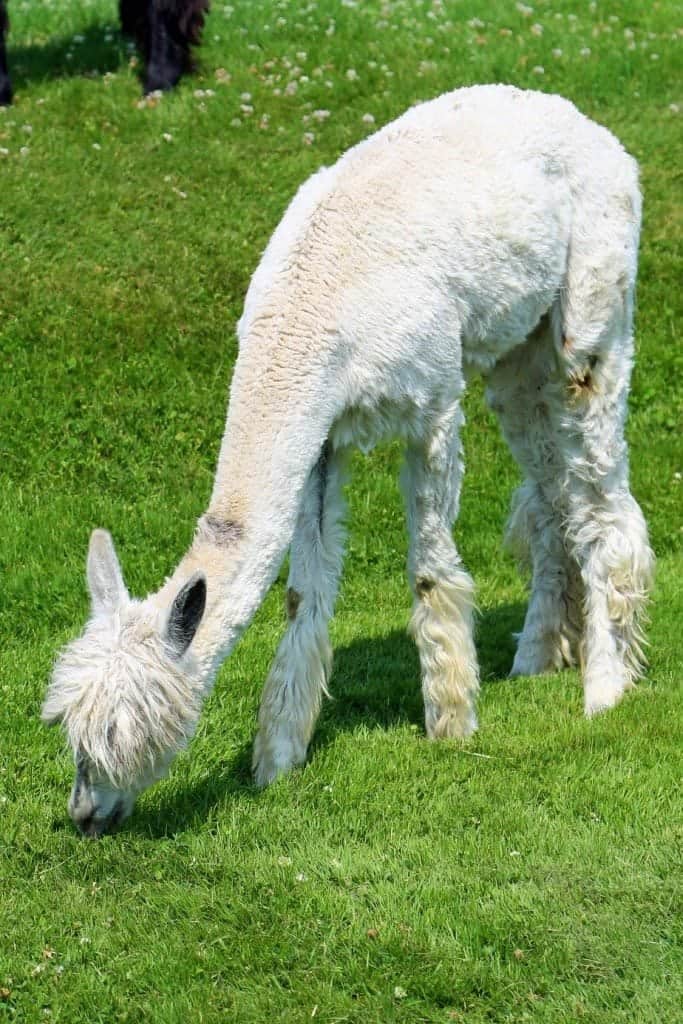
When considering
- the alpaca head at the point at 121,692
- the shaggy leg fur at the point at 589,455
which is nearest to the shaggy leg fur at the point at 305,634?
the alpaca head at the point at 121,692

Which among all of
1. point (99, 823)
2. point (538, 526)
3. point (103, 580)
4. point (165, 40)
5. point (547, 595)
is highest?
point (165, 40)

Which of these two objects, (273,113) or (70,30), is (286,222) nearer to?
(273,113)

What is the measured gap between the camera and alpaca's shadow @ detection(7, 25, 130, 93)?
13539mm

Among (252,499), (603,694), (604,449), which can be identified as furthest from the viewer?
(604,449)

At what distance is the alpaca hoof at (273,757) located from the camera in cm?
583

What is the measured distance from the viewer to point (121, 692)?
484 centimetres

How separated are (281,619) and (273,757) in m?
2.35

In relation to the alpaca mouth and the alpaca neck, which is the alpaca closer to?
the alpaca neck

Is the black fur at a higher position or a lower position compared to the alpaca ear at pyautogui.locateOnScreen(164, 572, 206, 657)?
higher

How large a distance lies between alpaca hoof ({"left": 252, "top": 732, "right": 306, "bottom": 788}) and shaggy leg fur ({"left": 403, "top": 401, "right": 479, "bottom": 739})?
66 centimetres

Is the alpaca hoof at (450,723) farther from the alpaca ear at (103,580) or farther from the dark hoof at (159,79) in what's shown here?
the dark hoof at (159,79)

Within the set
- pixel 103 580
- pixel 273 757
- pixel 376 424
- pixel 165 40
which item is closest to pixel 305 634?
pixel 273 757

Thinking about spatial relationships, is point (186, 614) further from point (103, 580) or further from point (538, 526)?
A: point (538, 526)

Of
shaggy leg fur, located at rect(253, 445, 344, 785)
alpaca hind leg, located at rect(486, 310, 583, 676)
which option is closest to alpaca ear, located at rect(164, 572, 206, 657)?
shaggy leg fur, located at rect(253, 445, 344, 785)
